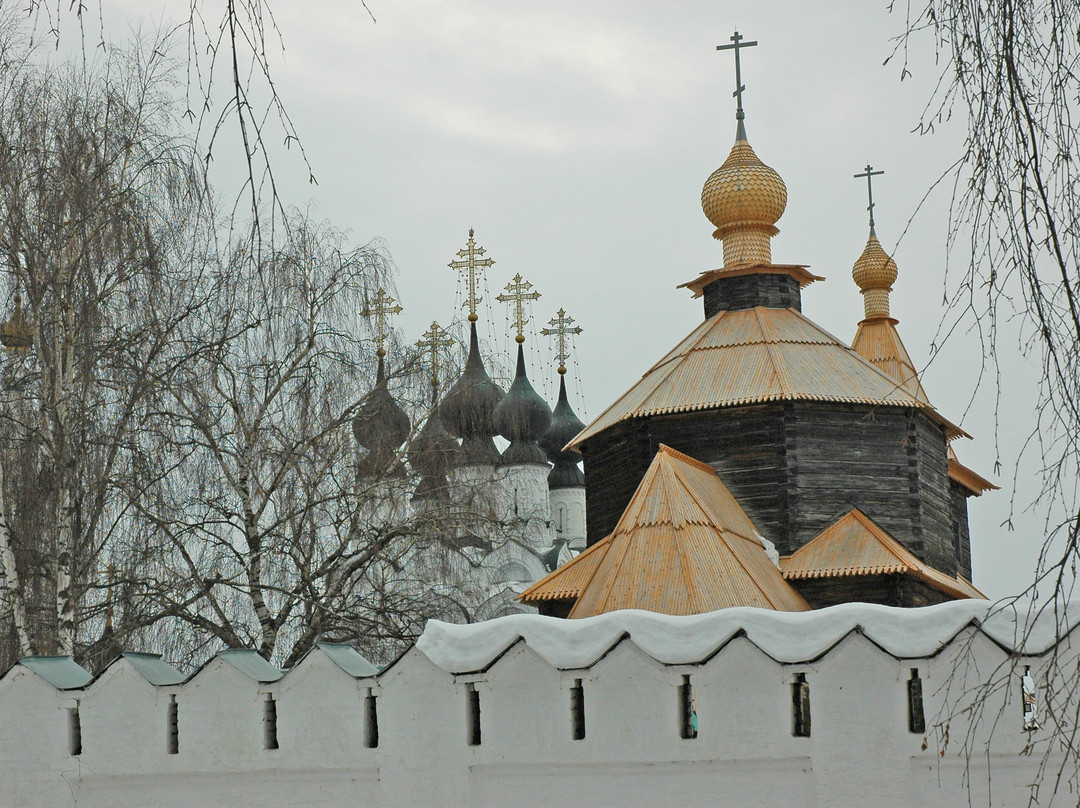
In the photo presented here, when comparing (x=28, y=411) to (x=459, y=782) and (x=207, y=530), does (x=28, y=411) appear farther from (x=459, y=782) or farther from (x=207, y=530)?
(x=459, y=782)

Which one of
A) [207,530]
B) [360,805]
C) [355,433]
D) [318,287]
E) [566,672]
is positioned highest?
[318,287]

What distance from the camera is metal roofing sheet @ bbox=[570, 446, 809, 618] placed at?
14.4 meters

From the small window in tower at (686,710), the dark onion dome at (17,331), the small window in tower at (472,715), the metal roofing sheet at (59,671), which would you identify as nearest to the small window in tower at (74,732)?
the metal roofing sheet at (59,671)

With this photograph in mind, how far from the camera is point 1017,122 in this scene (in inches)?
147

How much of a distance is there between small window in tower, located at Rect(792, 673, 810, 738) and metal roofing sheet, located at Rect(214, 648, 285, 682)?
111 inches

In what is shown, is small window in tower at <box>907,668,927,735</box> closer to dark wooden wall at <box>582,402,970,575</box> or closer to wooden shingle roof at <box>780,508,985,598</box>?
wooden shingle roof at <box>780,508,985,598</box>

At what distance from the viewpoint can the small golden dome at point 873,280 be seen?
1188 inches

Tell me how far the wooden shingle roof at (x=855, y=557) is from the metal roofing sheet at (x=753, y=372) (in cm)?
154

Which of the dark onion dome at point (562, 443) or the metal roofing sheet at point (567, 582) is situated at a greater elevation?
the dark onion dome at point (562, 443)

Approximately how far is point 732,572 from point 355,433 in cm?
424

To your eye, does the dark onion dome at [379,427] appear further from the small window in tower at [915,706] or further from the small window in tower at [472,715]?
the small window in tower at [915,706]

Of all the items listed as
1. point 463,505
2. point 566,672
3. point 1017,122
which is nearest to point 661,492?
point 463,505

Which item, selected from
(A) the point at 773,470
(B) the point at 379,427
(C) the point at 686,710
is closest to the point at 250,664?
(C) the point at 686,710

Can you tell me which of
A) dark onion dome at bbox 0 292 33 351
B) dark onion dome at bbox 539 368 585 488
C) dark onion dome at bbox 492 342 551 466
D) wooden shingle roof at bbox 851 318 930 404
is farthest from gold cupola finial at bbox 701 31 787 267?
dark onion dome at bbox 539 368 585 488
